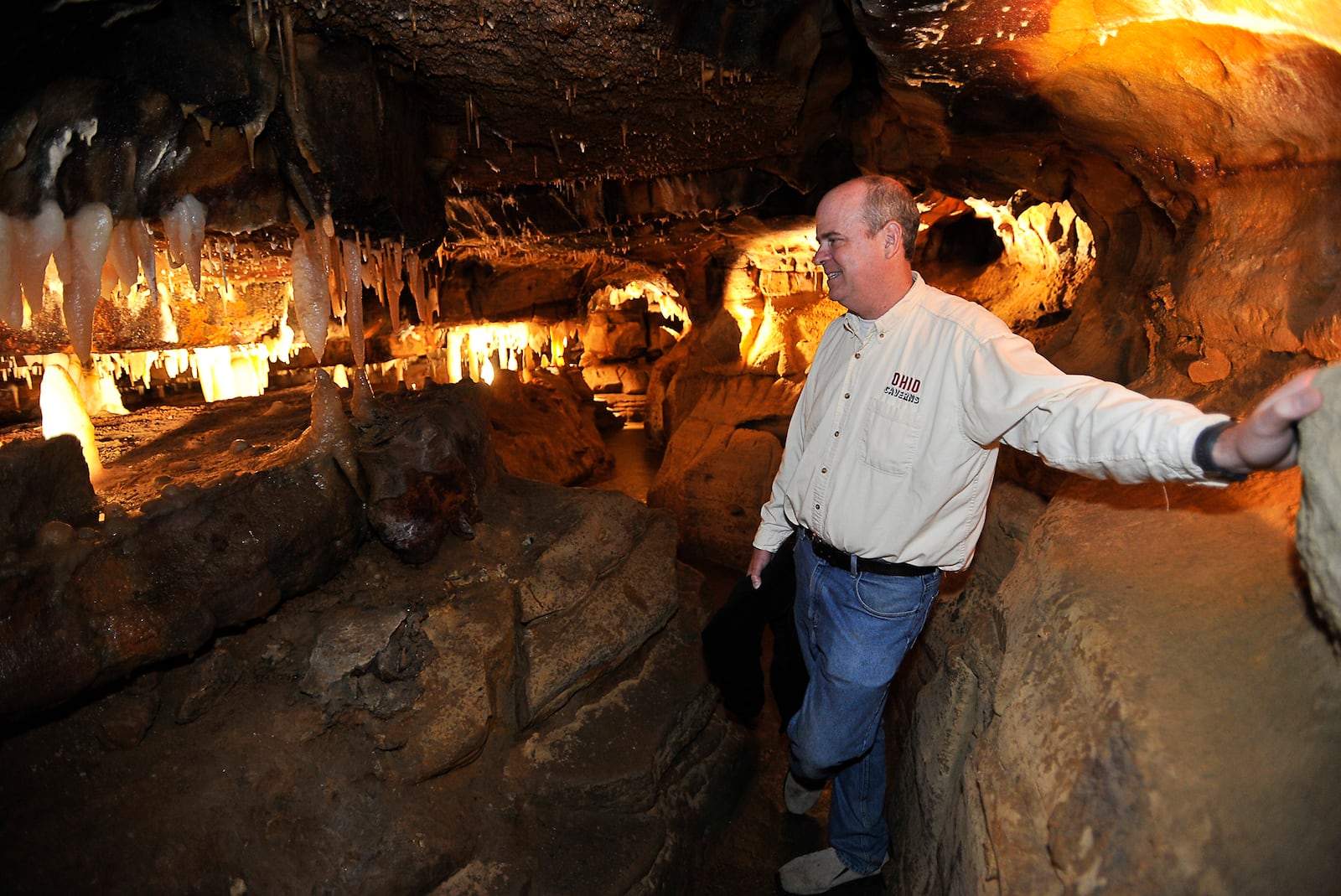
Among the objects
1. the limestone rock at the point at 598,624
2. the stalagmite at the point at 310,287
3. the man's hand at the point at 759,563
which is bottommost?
the limestone rock at the point at 598,624

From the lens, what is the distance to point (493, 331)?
14.6 meters

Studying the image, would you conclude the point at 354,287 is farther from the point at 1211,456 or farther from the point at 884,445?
the point at 1211,456

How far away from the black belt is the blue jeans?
25mm

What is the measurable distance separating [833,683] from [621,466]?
9474 mm

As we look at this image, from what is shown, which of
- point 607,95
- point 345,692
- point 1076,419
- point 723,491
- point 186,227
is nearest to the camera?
point 1076,419

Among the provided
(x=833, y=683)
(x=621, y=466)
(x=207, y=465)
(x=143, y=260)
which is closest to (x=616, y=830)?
(x=833, y=683)

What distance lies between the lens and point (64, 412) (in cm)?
420

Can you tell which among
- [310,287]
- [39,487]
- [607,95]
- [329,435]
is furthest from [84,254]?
[607,95]

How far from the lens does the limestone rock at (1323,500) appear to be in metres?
1.39

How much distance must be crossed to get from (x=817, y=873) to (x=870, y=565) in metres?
1.61

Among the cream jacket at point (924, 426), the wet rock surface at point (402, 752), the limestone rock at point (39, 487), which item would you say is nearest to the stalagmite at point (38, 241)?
the limestone rock at point (39, 487)

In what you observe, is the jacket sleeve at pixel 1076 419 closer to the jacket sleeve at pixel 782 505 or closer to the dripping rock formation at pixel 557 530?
the dripping rock formation at pixel 557 530

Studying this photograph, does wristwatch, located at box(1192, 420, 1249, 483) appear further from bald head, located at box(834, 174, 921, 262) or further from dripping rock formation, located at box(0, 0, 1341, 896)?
bald head, located at box(834, 174, 921, 262)

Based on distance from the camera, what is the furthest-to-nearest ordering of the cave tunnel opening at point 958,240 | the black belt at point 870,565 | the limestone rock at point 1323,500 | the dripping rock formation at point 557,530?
1. the cave tunnel opening at point 958,240
2. the black belt at point 870,565
3. the dripping rock formation at point 557,530
4. the limestone rock at point 1323,500
